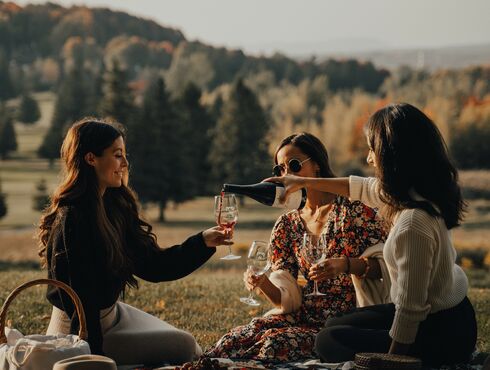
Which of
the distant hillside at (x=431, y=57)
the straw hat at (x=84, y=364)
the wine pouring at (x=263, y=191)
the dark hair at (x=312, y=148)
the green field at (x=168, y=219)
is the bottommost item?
the green field at (x=168, y=219)

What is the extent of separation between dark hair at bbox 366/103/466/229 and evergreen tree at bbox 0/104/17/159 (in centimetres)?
3176

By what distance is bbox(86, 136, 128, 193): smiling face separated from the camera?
5.77 m

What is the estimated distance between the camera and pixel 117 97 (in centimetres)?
3597

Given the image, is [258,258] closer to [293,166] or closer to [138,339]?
[293,166]

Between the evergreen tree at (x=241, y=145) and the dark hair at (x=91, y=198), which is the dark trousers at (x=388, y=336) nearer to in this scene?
the dark hair at (x=91, y=198)

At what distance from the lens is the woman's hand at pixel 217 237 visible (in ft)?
19.5

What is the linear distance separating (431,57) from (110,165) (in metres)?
30.9

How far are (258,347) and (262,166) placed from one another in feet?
99.7

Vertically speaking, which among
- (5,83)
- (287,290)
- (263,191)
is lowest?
(5,83)

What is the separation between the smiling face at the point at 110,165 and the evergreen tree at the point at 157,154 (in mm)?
28899

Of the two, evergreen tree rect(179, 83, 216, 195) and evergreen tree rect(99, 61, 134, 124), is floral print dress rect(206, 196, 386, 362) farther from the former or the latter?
evergreen tree rect(179, 83, 216, 195)

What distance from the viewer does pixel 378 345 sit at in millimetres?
5273

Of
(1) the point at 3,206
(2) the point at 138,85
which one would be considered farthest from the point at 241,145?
(1) the point at 3,206

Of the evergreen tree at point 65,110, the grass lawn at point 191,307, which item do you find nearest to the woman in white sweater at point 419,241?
the grass lawn at point 191,307
